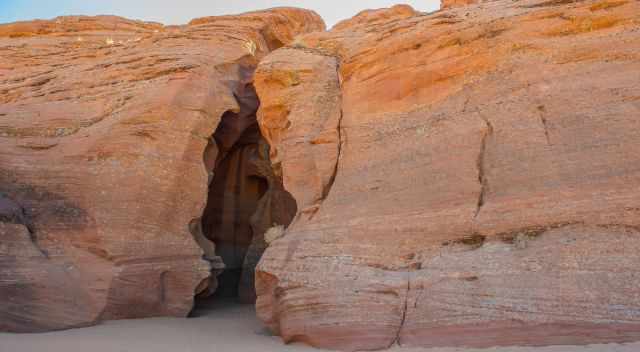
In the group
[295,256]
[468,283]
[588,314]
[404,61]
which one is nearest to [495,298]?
[468,283]

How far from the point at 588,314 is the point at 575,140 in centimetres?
245

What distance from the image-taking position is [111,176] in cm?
975

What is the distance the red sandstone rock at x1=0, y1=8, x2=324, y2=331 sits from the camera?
27.8 ft

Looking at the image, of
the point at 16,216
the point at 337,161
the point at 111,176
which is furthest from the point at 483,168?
the point at 16,216

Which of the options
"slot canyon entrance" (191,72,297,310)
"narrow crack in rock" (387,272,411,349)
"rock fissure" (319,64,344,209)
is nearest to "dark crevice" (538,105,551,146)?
"narrow crack in rock" (387,272,411,349)

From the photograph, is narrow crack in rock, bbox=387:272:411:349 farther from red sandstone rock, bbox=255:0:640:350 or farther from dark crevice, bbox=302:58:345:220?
dark crevice, bbox=302:58:345:220

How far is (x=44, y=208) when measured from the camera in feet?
30.6

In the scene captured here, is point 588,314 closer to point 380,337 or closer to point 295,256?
point 380,337

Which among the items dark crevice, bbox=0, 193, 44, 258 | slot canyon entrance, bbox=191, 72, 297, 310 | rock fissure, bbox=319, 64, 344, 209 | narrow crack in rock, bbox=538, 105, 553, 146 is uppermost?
narrow crack in rock, bbox=538, 105, 553, 146

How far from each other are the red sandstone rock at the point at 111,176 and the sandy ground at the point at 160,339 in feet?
1.72

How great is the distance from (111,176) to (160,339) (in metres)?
3.56

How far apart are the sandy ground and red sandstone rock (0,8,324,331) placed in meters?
0.52

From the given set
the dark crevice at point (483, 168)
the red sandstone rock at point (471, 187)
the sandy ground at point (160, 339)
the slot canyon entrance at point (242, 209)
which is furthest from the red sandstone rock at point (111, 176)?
the dark crevice at point (483, 168)

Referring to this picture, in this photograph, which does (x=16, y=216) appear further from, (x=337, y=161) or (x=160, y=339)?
(x=337, y=161)
